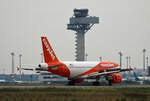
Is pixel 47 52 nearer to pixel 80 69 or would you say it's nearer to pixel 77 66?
pixel 77 66

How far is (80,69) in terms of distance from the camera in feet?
277

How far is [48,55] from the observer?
79.2 m

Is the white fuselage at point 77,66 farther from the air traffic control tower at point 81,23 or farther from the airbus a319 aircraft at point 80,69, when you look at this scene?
the air traffic control tower at point 81,23

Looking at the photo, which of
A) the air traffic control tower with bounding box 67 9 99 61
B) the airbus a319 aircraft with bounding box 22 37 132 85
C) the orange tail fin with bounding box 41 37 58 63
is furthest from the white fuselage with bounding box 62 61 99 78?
the air traffic control tower with bounding box 67 9 99 61

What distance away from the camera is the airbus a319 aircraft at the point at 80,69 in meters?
79.4

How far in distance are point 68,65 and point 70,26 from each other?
115576 mm

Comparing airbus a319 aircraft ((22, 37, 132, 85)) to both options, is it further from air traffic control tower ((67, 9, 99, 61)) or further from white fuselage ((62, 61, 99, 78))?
air traffic control tower ((67, 9, 99, 61))

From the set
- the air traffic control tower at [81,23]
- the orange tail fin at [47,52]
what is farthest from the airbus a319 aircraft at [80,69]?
the air traffic control tower at [81,23]

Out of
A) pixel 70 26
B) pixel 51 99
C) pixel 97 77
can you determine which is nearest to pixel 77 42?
pixel 70 26

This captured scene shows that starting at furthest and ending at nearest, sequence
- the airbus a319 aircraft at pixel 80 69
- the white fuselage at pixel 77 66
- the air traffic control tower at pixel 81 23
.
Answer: the air traffic control tower at pixel 81 23
the white fuselage at pixel 77 66
the airbus a319 aircraft at pixel 80 69

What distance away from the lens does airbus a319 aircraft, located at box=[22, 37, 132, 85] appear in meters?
79.4

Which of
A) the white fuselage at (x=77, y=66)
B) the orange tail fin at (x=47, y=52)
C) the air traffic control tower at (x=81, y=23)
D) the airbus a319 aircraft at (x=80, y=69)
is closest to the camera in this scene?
the orange tail fin at (x=47, y=52)

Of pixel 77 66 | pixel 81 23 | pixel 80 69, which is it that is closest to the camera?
pixel 77 66

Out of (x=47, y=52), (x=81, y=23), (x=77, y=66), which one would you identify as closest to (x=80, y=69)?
(x=77, y=66)
